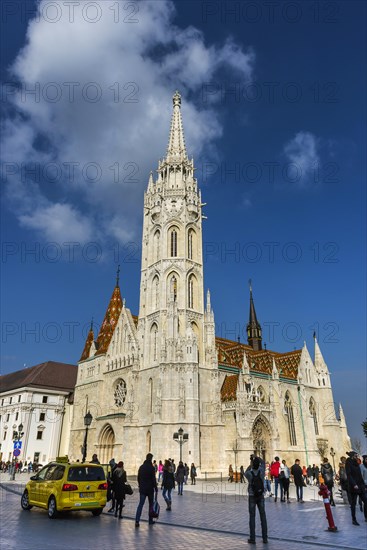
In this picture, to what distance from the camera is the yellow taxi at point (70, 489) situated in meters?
11.8

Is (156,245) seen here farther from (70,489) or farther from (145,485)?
(145,485)

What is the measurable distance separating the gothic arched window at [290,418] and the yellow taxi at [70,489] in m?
36.2

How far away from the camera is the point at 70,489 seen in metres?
11.8

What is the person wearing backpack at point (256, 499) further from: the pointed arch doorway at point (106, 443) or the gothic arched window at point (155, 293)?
the pointed arch doorway at point (106, 443)

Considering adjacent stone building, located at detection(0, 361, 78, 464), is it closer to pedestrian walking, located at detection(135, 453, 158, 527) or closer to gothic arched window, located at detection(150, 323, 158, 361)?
gothic arched window, located at detection(150, 323, 158, 361)

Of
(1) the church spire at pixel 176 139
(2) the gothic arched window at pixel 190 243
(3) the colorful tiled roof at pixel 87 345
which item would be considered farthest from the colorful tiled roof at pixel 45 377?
(1) the church spire at pixel 176 139

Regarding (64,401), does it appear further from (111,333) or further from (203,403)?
(203,403)

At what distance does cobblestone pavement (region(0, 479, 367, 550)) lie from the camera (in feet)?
28.6

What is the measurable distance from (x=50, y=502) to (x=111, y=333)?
3698 centimetres

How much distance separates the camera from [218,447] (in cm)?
3606

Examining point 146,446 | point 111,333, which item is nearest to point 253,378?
point 146,446

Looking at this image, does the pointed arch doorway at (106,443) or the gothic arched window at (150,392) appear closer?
the gothic arched window at (150,392)

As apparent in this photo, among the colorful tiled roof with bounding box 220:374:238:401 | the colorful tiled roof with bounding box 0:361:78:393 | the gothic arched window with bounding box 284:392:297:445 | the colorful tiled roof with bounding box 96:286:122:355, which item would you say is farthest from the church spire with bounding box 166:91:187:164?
the colorful tiled roof with bounding box 0:361:78:393

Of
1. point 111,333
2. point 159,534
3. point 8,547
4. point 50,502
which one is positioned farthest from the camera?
point 111,333
